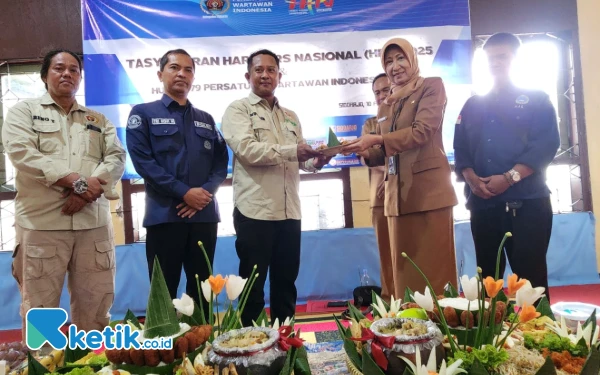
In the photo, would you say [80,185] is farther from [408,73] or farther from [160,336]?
[408,73]

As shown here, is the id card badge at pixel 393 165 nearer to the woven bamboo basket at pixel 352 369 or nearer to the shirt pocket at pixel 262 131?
the shirt pocket at pixel 262 131

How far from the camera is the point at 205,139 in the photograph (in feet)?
7.52

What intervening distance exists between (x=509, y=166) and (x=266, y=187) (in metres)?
1.21

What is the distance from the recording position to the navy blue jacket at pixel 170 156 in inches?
83.0

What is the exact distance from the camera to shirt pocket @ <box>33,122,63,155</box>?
216 centimetres

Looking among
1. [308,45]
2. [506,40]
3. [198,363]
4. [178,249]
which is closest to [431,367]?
[198,363]

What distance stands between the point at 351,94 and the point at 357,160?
0.56m

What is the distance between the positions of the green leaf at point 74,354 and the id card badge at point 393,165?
1.55m

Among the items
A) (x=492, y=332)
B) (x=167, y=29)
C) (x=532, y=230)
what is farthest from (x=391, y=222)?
(x=167, y=29)

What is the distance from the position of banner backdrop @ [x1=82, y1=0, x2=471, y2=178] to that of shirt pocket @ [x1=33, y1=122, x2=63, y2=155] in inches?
50.0

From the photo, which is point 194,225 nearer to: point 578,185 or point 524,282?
point 524,282

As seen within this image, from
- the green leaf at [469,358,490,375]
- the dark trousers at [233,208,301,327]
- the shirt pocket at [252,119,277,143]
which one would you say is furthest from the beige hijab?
the green leaf at [469,358,490,375]

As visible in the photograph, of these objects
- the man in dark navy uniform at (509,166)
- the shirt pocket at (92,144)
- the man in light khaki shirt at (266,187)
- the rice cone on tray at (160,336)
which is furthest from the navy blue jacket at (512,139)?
the shirt pocket at (92,144)

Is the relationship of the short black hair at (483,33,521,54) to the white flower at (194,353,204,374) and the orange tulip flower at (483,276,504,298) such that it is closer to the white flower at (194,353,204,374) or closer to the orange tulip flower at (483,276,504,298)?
the orange tulip flower at (483,276,504,298)
